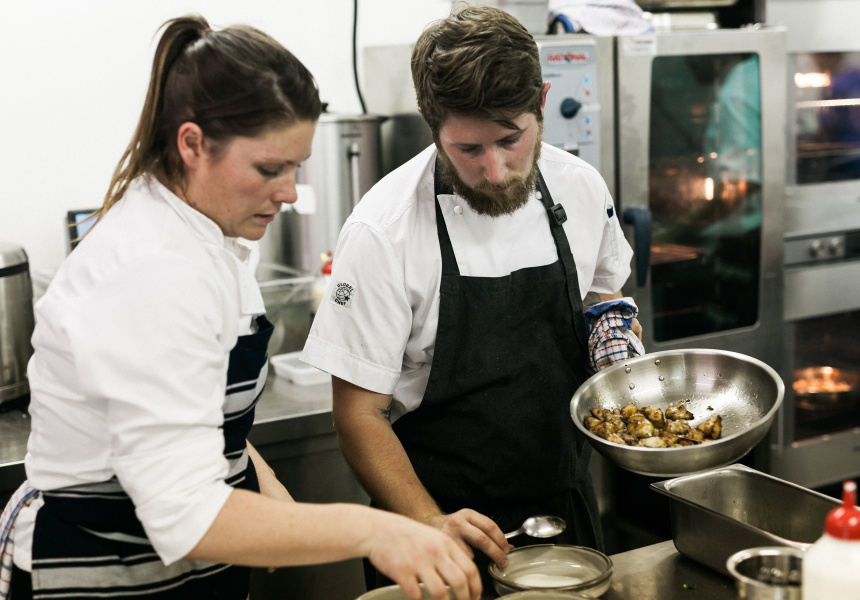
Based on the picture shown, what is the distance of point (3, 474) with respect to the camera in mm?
1805

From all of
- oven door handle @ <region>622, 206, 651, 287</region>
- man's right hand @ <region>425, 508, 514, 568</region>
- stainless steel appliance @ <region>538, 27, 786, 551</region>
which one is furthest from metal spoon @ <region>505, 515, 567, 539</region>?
oven door handle @ <region>622, 206, 651, 287</region>

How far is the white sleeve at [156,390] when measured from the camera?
925mm

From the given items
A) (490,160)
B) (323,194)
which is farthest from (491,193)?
(323,194)

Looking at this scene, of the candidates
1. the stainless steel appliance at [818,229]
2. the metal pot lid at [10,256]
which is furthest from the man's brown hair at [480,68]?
the stainless steel appliance at [818,229]

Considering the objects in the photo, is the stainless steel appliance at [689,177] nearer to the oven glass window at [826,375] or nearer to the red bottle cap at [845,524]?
the oven glass window at [826,375]

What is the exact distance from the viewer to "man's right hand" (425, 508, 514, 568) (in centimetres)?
128

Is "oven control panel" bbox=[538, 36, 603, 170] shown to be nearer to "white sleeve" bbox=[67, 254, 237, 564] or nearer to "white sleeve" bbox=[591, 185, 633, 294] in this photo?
"white sleeve" bbox=[591, 185, 633, 294]

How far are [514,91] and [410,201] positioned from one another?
301 millimetres

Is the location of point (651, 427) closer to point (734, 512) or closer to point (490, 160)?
point (734, 512)

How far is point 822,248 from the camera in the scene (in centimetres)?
323

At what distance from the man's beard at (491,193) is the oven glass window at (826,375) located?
6.63 ft

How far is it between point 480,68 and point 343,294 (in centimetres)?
47

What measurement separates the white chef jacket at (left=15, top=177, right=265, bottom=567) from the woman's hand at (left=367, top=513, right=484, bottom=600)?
0.19m

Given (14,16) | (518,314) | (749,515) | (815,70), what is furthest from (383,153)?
(749,515)
